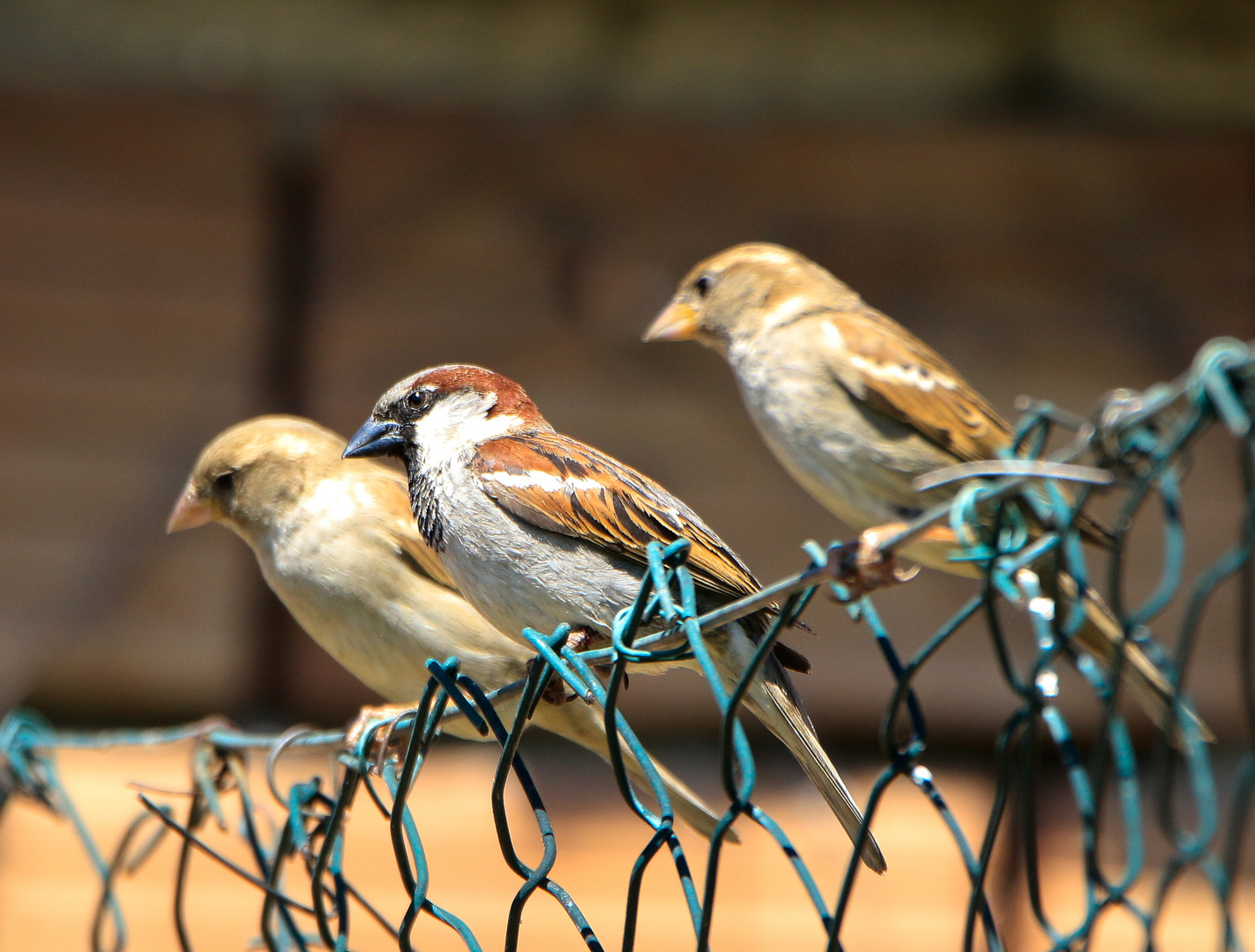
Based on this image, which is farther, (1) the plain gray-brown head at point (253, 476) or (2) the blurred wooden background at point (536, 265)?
(2) the blurred wooden background at point (536, 265)

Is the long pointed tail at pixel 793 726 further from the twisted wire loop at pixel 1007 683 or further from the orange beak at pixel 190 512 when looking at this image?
the orange beak at pixel 190 512

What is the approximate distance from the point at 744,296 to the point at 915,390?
1.67ft

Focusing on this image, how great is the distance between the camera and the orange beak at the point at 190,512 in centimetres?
260

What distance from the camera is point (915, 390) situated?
8.65 ft

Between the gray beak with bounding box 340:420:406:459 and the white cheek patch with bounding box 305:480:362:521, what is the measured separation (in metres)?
0.24

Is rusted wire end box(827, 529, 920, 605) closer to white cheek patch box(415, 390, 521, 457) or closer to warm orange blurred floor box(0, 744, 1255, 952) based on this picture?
white cheek patch box(415, 390, 521, 457)

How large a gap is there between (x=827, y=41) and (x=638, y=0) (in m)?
0.57

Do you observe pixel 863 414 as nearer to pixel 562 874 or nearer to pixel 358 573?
pixel 358 573

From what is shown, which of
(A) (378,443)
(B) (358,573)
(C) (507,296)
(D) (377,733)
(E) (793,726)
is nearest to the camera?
(E) (793,726)

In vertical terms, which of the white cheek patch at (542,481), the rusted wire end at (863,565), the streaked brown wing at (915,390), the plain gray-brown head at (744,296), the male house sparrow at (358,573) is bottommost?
the male house sparrow at (358,573)

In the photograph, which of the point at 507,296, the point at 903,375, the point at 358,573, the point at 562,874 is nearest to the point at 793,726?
the point at 358,573

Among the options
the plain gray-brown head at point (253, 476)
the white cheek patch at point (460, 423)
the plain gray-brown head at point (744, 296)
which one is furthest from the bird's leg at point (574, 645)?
the plain gray-brown head at point (744, 296)

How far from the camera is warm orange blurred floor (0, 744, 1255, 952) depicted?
11.5 feet

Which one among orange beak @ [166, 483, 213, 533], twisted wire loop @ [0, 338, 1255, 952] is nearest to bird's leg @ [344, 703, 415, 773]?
twisted wire loop @ [0, 338, 1255, 952]
